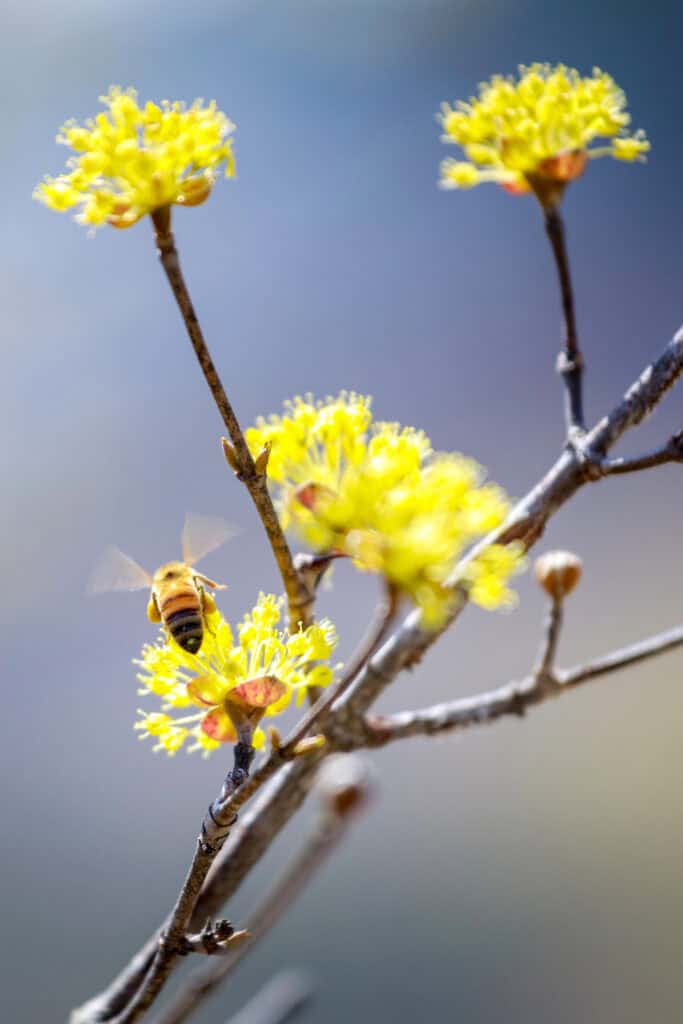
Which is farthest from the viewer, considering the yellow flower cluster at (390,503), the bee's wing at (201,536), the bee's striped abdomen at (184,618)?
the bee's wing at (201,536)

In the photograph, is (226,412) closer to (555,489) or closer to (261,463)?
(261,463)

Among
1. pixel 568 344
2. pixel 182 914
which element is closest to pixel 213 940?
pixel 182 914

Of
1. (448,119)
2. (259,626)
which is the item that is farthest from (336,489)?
(448,119)

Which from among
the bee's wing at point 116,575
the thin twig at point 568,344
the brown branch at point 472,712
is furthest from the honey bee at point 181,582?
the thin twig at point 568,344

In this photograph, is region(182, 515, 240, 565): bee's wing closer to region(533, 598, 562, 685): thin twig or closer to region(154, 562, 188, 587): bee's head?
region(154, 562, 188, 587): bee's head

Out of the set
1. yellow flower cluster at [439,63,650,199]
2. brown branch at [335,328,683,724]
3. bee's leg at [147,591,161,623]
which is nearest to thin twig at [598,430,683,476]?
brown branch at [335,328,683,724]

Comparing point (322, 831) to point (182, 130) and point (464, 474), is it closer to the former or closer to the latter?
point (464, 474)

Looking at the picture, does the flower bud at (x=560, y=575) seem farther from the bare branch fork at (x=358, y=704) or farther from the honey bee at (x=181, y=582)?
the honey bee at (x=181, y=582)

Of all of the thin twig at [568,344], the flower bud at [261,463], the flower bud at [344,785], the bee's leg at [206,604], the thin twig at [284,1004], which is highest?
the thin twig at [568,344]
